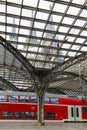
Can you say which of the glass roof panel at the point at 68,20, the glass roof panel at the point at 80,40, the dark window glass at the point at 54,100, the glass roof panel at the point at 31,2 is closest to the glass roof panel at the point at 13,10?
the glass roof panel at the point at 31,2

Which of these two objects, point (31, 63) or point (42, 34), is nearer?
point (42, 34)

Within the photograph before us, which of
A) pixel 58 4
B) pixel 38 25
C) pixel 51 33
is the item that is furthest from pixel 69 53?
pixel 58 4

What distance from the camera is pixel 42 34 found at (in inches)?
1238

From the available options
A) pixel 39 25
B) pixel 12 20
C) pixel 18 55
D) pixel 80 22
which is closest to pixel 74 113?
pixel 18 55

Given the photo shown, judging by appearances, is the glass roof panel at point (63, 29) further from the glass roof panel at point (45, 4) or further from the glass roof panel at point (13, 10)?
the glass roof panel at point (13, 10)

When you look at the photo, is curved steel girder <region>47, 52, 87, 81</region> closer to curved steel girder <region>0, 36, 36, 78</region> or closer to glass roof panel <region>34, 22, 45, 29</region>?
curved steel girder <region>0, 36, 36, 78</region>

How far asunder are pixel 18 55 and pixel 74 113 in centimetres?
1415

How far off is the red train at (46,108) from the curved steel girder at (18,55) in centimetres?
441

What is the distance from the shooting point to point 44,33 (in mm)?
31219

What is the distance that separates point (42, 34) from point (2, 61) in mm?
13250

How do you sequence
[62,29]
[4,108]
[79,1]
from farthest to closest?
[4,108]
[62,29]
[79,1]

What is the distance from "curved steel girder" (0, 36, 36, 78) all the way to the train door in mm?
8629

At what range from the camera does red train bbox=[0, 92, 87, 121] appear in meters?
36.6

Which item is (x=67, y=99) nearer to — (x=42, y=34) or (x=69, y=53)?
(x=69, y=53)
